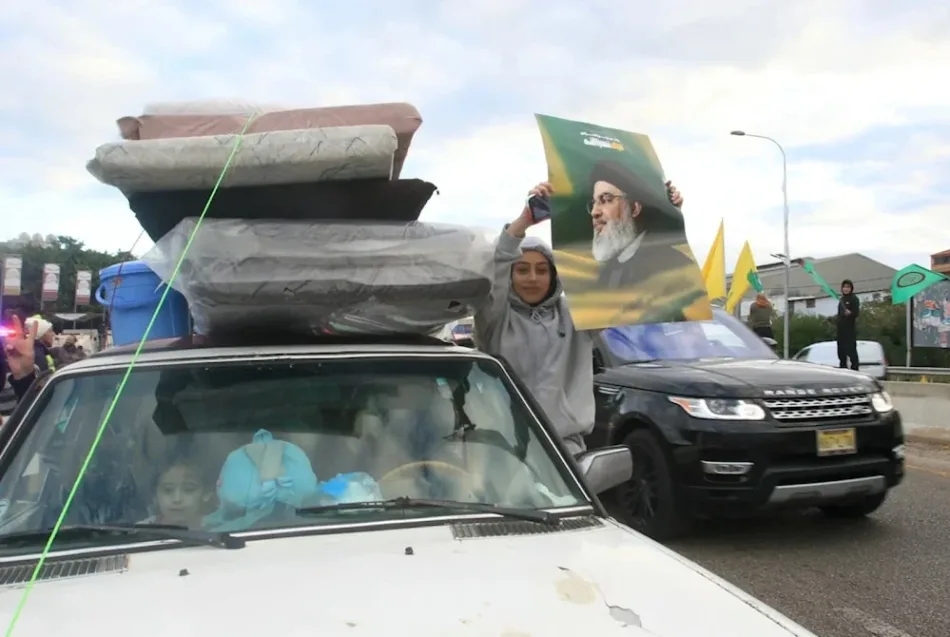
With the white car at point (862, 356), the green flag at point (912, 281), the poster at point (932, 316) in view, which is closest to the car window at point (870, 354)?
the white car at point (862, 356)

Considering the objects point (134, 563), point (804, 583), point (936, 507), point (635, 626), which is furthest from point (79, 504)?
point (936, 507)

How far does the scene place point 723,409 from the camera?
5.41 meters

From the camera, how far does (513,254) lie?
11.8ft

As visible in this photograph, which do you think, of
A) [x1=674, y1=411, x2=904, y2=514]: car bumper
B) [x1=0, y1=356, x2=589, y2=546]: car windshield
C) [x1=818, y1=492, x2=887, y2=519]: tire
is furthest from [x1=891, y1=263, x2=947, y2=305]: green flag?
[x1=0, y1=356, x2=589, y2=546]: car windshield

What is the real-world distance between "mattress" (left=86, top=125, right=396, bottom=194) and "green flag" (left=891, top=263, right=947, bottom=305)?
51.2 feet

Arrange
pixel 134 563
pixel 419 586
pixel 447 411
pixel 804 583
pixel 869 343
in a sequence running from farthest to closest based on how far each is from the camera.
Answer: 1. pixel 869 343
2. pixel 804 583
3. pixel 447 411
4. pixel 134 563
5. pixel 419 586

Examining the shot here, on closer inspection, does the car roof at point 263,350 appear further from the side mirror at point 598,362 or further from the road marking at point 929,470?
the road marking at point 929,470

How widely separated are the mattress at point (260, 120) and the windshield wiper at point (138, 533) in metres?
1.31

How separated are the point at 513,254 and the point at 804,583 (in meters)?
2.77

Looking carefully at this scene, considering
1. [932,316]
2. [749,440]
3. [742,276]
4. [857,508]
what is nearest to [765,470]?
[749,440]

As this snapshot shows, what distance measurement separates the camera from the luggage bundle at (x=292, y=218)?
2588 millimetres

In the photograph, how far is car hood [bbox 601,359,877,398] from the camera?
5449 millimetres

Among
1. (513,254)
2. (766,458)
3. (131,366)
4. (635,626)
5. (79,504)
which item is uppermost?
(513,254)

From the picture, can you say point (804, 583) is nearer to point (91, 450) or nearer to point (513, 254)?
point (513, 254)
